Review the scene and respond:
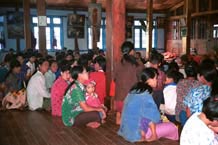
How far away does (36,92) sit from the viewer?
18.9 ft

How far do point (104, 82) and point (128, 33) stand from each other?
35.2 feet

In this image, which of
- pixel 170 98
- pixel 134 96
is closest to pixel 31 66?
pixel 170 98

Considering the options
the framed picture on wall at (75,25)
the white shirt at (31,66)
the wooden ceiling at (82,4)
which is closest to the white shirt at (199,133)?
the white shirt at (31,66)

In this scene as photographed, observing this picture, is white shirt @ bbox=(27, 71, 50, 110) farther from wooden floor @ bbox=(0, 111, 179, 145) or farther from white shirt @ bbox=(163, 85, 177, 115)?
white shirt @ bbox=(163, 85, 177, 115)

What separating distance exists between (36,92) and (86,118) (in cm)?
169

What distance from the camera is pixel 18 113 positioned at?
5.55 meters

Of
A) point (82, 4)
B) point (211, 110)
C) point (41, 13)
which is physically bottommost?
point (211, 110)

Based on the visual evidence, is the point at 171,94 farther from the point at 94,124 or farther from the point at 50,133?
the point at 50,133

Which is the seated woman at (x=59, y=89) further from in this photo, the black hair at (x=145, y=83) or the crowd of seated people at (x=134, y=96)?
the black hair at (x=145, y=83)

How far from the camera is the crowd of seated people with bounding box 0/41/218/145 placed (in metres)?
3.28

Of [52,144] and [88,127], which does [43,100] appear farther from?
[52,144]

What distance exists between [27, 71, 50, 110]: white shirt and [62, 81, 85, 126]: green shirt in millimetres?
1327

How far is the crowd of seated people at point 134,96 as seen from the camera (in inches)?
129

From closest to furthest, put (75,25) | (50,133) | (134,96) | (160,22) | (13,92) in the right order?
(134,96) < (50,133) < (13,92) < (75,25) < (160,22)
